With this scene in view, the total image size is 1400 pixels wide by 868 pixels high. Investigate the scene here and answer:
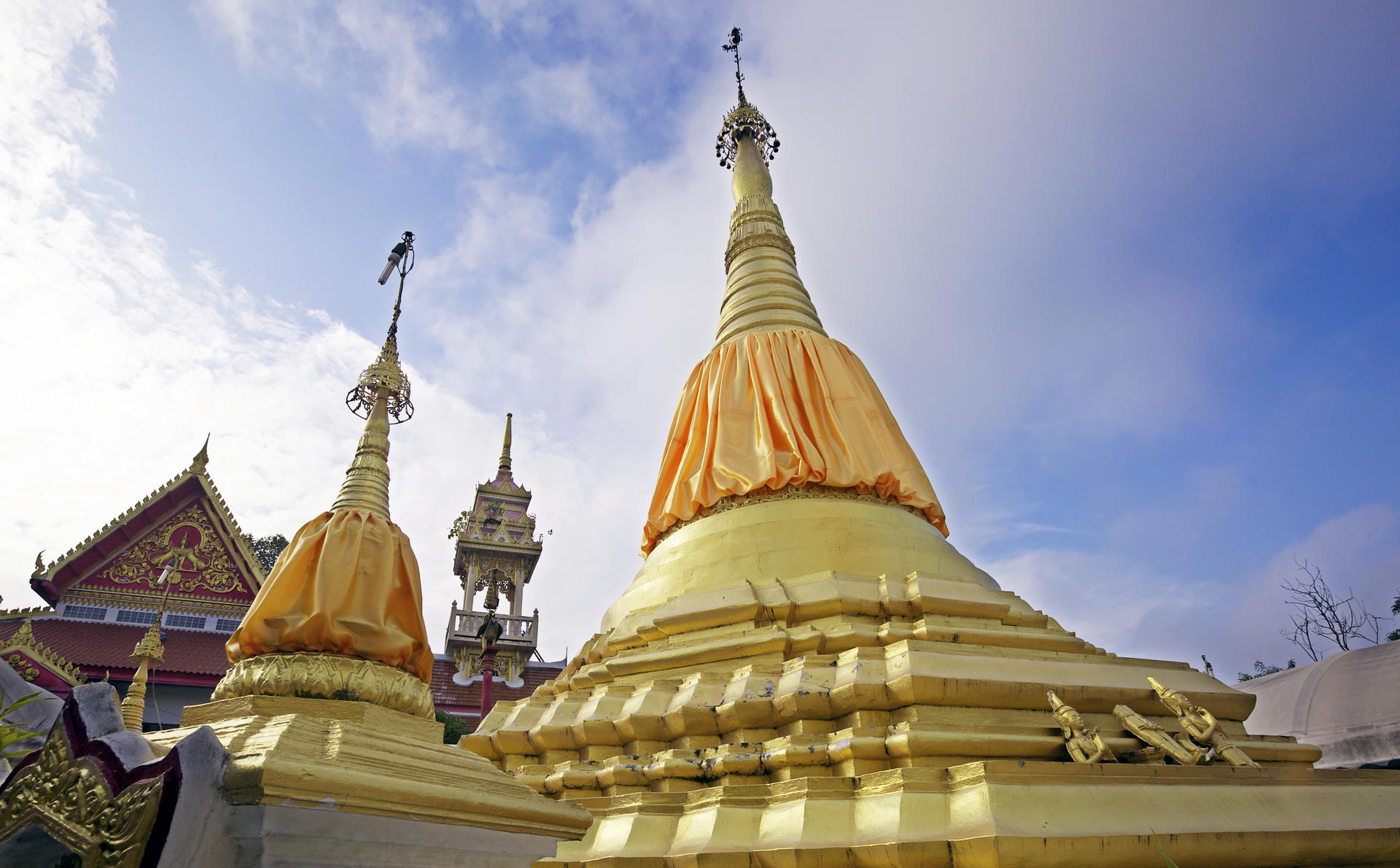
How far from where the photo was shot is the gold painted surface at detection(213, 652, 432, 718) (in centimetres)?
416

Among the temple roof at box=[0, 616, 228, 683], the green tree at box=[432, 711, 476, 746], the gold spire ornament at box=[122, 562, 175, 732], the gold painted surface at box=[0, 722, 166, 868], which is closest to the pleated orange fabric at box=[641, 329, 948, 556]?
the gold spire ornament at box=[122, 562, 175, 732]

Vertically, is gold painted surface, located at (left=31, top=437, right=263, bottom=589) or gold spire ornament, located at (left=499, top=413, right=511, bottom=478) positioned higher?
gold spire ornament, located at (left=499, top=413, right=511, bottom=478)

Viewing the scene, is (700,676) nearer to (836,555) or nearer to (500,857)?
(836,555)

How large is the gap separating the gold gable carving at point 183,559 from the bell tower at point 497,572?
18.9 ft

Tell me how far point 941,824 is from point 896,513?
3855 mm

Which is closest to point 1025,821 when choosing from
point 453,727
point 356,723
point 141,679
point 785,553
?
point 356,723

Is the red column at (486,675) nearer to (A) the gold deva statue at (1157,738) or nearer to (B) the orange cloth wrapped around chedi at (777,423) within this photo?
(B) the orange cloth wrapped around chedi at (777,423)

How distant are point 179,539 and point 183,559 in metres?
0.48

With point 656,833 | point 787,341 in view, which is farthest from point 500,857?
point 787,341

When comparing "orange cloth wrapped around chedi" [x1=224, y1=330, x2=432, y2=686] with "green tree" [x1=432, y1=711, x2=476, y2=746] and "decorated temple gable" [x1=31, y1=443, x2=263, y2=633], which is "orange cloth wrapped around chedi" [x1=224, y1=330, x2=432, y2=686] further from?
"decorated temple gable" [x1=31, y1=443, x2=263, y2=633]

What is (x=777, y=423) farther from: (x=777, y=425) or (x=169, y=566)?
(x=169, y=566)

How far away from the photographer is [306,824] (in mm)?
1809

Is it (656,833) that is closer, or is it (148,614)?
(656,833)

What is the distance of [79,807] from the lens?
1.54m
